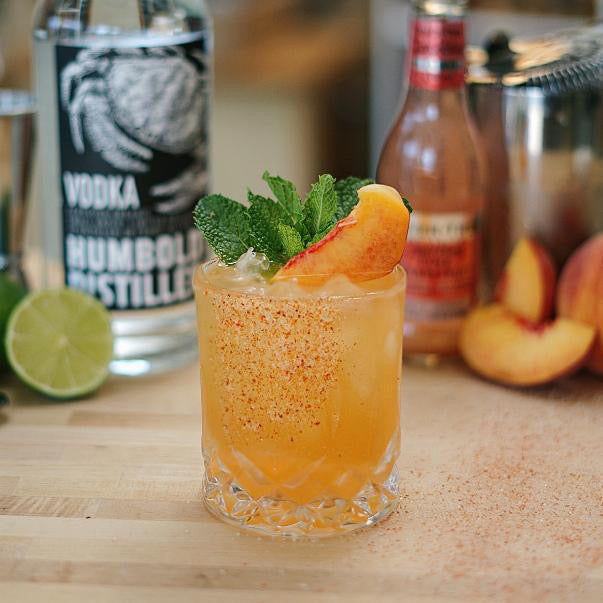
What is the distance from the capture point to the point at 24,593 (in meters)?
0.64

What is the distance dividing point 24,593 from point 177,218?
1.54ft

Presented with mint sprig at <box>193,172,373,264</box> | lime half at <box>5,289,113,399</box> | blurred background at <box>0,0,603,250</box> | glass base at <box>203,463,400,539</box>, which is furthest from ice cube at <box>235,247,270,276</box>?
blurred background at <box>0,0,603,250</box>

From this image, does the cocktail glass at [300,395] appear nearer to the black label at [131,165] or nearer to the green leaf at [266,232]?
the green leaf at [266,232]

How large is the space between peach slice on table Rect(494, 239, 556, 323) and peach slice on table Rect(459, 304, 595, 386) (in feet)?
Answer: 0.08

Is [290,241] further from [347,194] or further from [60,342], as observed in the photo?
[60,342]

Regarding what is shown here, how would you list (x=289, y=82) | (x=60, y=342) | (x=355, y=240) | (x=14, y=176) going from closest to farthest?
(x=355, y=240), (x=60, y=342), (x=14, y=176), (x=289, y=82)

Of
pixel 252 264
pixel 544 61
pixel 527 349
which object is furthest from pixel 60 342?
pixel 544 61

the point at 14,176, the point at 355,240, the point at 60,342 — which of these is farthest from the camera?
the point at 14,176

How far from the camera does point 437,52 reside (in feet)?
3.21

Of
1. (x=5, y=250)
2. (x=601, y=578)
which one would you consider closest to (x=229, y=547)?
(x=601, y=578)

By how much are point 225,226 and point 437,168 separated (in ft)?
1.05

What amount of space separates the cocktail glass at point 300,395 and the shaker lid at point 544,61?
37 cm

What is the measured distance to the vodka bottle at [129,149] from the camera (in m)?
0.98

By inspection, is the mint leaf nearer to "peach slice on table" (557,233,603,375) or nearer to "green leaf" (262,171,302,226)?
"green leaf" (262,171,302,226)
